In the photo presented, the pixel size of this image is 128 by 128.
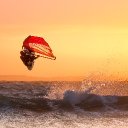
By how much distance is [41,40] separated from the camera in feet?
81.3

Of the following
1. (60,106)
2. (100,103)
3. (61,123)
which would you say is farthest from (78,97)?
(61,123)

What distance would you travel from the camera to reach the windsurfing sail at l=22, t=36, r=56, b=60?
24447 mm

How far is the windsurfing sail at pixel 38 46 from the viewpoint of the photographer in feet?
80.2

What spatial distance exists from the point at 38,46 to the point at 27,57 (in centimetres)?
110

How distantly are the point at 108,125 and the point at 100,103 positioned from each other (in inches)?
566

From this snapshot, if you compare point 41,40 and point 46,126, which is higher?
point 41,40

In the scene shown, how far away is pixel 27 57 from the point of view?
24.8 meters

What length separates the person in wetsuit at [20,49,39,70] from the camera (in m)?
24.7

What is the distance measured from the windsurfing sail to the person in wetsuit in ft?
1.09

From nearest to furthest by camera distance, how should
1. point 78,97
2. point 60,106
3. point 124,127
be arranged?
point 124,127 < point 60,106 < point 78,97

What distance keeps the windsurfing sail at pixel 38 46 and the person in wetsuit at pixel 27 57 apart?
0.33m

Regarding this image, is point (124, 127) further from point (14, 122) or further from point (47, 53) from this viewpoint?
point (47, 53)

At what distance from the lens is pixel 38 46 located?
24.6m

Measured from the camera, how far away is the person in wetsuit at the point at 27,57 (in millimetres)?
24688
